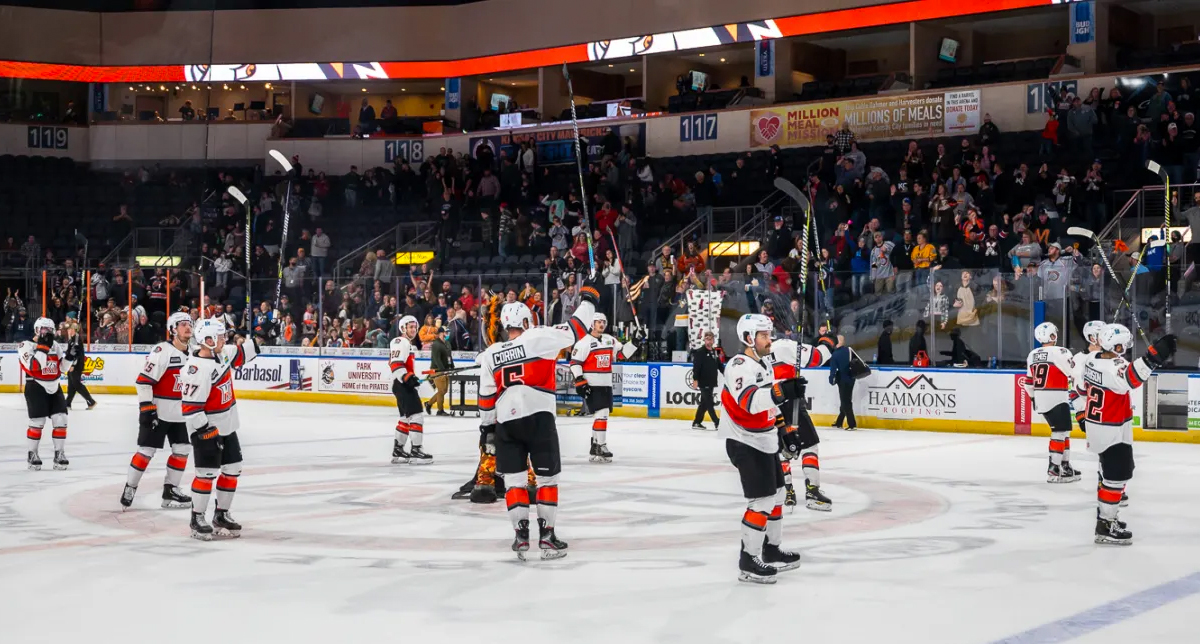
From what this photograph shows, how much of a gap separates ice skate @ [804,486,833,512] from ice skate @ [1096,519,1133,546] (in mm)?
2523

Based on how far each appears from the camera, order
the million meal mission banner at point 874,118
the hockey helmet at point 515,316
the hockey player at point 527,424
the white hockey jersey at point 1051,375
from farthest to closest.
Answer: the million meal mission banner at point 874,118, the white hockey jersey at point 1051,375, the hockey helmet at point 515,316, the hockey player at point 527,424

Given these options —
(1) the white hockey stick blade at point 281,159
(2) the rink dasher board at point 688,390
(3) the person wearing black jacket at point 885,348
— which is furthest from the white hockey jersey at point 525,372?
(1) the white hockey stick blade at point 281,159

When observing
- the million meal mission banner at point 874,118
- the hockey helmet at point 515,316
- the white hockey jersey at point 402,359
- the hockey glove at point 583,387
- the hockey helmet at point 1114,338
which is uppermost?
the million meal mission banner at point 874,118

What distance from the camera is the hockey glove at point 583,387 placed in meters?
15.8

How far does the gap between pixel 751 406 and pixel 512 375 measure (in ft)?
6.17

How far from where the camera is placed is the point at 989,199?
2347cm

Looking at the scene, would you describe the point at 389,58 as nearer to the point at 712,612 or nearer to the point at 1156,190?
the point at 1156,190

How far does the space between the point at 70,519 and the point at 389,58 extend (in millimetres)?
28143

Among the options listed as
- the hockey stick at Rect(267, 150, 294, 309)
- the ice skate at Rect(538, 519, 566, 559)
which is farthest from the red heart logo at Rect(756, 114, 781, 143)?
the ice skate at Rect(538, 519, 566, 559)

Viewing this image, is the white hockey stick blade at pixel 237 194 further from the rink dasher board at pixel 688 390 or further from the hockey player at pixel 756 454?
the hockey player at pixel 756 454

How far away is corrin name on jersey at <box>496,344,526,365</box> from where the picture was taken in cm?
917

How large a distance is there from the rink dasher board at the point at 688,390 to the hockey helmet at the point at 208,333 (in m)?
9.64

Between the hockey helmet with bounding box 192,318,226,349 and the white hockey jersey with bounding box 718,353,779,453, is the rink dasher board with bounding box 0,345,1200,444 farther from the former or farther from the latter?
the white hockey jersey with bounding box 718,353,779,453

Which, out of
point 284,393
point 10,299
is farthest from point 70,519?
point 10,299
